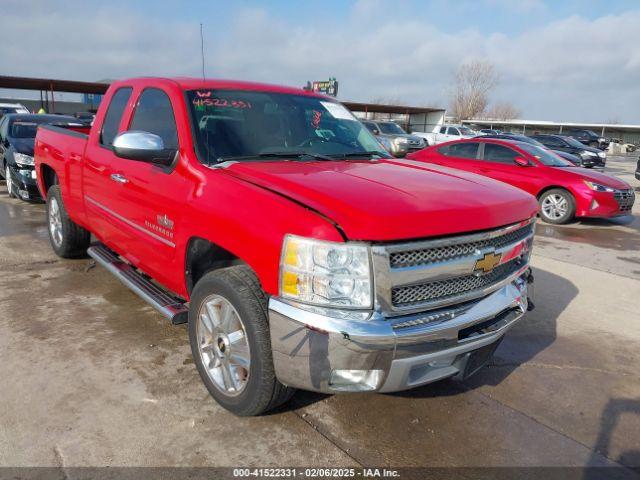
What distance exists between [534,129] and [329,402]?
2844 inches

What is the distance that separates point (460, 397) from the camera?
10.4 ft

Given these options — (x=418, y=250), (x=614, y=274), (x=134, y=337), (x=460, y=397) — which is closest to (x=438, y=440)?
(x=460, y=397)

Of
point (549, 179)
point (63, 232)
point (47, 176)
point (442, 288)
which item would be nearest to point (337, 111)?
point (442, 288)

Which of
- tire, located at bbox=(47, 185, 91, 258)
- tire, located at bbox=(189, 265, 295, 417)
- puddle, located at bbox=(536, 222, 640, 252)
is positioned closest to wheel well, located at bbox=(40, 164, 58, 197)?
tire, located at bbox=(47, 185, 91, 258)

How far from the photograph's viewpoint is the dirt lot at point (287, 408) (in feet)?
8.51

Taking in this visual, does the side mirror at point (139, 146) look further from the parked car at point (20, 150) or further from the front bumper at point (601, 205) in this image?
the front bumper at point (601, 205)

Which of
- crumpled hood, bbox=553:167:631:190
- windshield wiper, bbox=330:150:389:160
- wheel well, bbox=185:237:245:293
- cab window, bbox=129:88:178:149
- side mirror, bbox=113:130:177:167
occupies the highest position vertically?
cab window, bbox=129:88:178:149

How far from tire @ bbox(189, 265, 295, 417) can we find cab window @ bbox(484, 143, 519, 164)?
29.3 ft

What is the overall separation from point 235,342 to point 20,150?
8.26m

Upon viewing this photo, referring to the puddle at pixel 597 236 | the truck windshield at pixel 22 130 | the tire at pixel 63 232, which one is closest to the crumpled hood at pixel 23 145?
the truck windshield at pixel 22 130

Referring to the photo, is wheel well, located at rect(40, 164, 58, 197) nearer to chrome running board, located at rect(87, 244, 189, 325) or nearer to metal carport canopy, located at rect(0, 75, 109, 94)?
chrome running board, located at rect(87, 244, 189, 325)

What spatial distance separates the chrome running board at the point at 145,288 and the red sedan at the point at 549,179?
7.90 metres

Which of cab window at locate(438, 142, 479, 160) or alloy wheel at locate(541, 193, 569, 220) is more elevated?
cab window at locate(438, 142, 479, 160)

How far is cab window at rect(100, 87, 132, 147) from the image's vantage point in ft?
13.6
